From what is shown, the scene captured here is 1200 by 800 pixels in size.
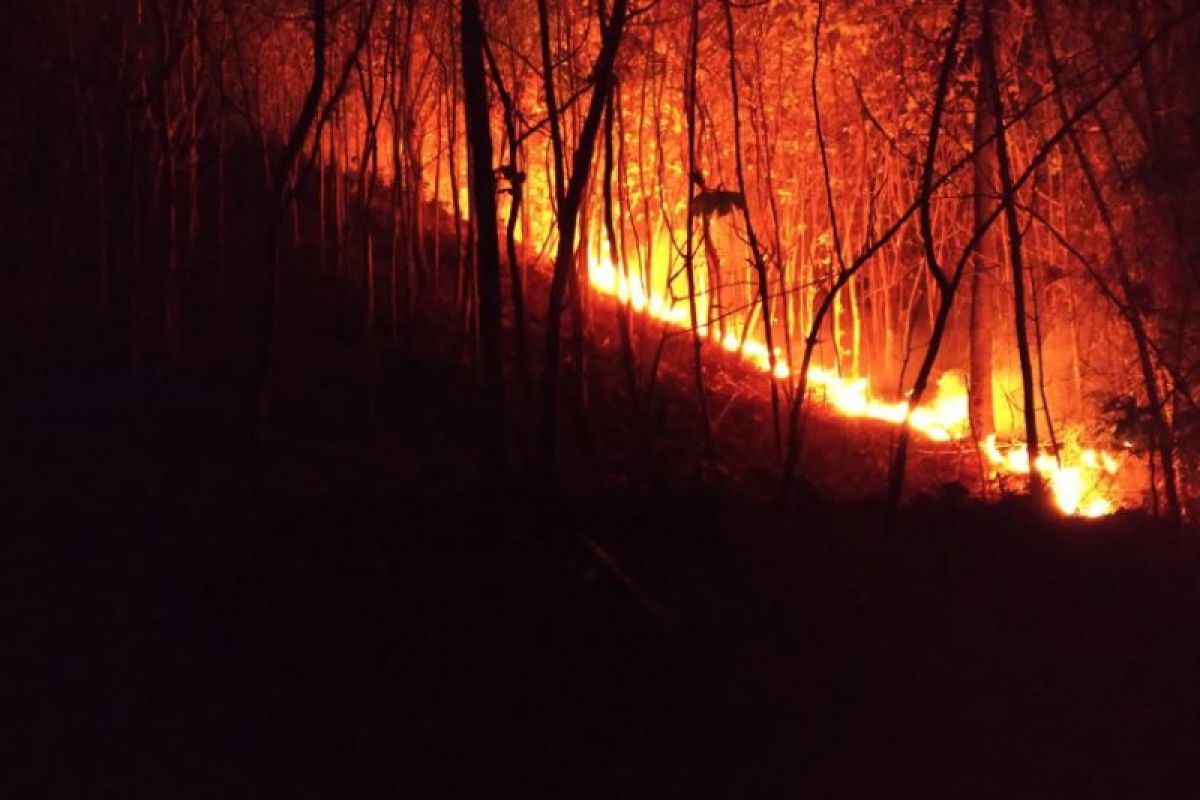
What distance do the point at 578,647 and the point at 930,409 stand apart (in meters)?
10.7

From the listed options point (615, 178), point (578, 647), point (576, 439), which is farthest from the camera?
point (615, 178)

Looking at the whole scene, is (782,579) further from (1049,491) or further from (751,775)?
(1049,491)

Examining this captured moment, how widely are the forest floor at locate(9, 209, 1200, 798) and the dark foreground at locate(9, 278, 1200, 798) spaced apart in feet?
0.05

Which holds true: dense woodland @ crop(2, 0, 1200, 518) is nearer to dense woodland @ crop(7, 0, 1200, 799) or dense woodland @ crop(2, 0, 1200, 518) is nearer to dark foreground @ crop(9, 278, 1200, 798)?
dense woodland @ crop(7, 0, 1200, 799)

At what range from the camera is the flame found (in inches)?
403

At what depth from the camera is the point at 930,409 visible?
1521cm

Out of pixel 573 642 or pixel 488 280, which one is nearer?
pixel 573 642

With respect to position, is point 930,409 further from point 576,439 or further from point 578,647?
point 578,647

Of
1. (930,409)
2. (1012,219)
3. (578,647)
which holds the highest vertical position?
(1012,219)

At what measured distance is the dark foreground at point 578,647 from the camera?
4.94 m

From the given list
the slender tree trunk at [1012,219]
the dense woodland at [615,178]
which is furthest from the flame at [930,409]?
the slender tree trunk at [1012,219]

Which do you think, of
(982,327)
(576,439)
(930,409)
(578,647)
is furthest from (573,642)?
(930,409)

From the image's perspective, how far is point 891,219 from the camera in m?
14.2

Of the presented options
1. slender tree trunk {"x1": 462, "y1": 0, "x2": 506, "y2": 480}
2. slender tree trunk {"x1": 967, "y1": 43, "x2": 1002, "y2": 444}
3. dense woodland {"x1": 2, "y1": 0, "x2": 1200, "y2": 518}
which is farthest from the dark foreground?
slender tree trunk {"x1": 967, "y1": 43, "x2": 1002, "y2": 444}
